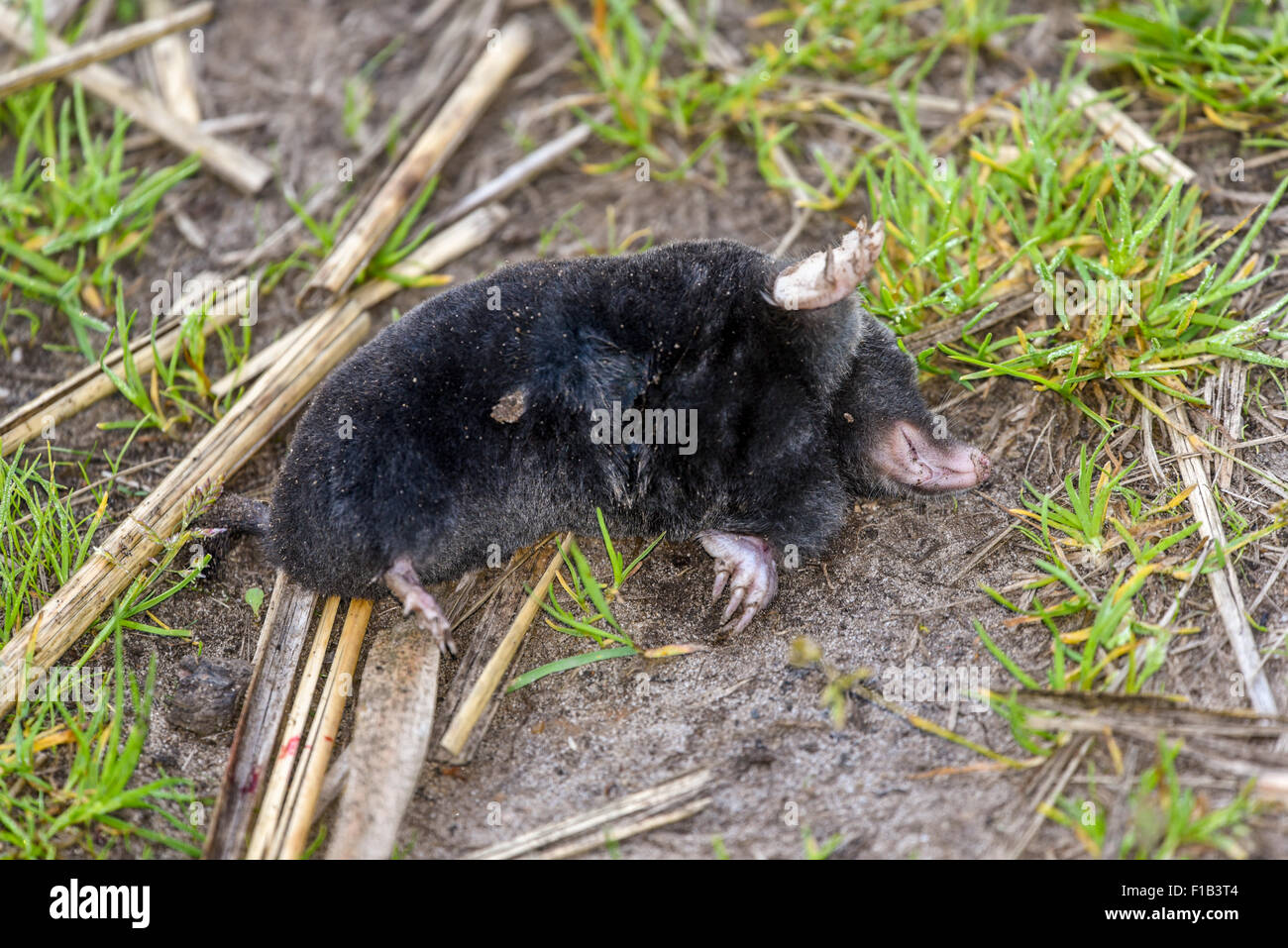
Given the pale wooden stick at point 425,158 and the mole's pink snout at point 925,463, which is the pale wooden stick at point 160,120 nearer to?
the pale wooden stick at point 425,158

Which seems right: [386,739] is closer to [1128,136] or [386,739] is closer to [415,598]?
[415,598]

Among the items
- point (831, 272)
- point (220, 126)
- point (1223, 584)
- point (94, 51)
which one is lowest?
point (1223, 584)

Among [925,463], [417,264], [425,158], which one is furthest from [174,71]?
[925,463]

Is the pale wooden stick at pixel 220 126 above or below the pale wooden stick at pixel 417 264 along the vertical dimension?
above

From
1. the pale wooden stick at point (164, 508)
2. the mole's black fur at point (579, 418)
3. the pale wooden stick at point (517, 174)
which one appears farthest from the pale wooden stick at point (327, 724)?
the pale wooden stick at point (517, 174)

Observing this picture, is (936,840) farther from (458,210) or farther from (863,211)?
(458,210)

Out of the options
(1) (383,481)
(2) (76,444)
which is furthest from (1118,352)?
(2) (76,444)
